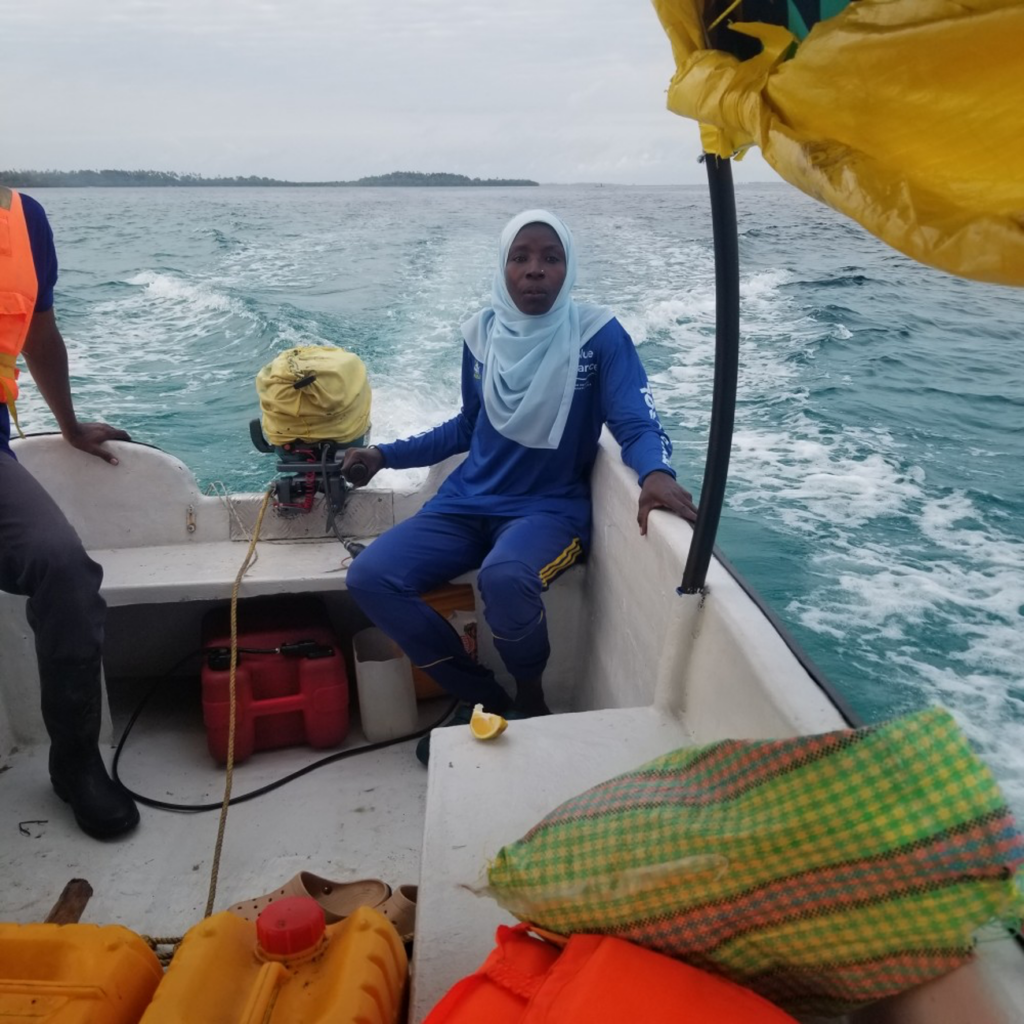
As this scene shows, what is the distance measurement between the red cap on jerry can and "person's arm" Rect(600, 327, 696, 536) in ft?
3.53

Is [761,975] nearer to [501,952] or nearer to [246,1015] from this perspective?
[501,952]

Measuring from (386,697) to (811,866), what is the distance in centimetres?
180

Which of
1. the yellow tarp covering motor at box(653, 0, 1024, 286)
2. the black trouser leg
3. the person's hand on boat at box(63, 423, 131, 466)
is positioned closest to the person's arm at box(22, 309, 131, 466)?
the person's hand on boat at box(63, 423, 131, 466)

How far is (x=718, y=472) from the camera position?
1.44 meters

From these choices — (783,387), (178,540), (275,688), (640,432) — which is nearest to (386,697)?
(275,688)

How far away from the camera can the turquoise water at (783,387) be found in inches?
151

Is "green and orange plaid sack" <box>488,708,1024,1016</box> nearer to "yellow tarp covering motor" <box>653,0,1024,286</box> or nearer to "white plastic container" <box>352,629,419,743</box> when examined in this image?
"yellow tarp covering motor" <box>653,0,1024,286</box>

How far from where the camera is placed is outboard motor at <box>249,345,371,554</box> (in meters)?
2.64

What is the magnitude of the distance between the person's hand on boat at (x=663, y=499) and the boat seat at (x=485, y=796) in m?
0.44

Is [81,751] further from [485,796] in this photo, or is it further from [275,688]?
[485,796]

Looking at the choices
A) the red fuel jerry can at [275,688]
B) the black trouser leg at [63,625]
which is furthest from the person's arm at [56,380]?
the red fuel jerry can at [275,688]

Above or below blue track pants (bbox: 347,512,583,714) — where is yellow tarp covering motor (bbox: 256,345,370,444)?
above

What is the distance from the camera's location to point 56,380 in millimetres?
2453

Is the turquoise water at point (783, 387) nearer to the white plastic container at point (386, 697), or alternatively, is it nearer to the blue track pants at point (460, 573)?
the blue track pants at point (460, 573)
